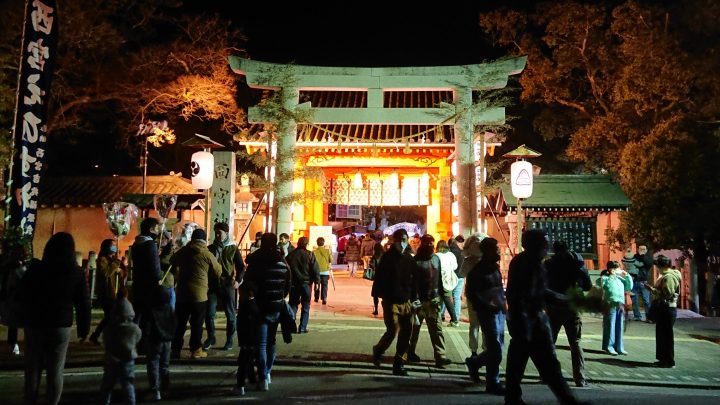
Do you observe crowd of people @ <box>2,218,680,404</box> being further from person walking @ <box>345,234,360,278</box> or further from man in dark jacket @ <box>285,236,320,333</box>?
person walking @ <box>345,234,360,278</box>

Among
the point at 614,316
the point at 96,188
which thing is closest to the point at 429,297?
the point at 614,316

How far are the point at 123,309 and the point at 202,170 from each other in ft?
31.3

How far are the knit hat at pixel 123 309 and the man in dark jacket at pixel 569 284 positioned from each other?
16.8 ft

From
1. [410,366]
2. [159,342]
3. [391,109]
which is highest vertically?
[391,109]

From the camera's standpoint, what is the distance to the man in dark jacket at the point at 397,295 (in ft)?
26.3

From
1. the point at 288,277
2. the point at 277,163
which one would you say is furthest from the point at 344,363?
the point at 277,163

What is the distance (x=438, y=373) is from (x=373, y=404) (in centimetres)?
220

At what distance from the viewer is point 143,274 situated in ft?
22.2

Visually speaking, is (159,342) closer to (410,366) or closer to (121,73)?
(410,366)

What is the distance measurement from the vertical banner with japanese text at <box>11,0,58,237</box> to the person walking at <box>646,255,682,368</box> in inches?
471

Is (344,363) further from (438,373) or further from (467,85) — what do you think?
(467,85)

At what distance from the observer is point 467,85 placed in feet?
55.1

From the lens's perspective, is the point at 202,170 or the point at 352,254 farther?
the point at 352,254

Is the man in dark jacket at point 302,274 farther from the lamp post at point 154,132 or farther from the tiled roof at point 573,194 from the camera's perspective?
the lamp post at point 154,132
